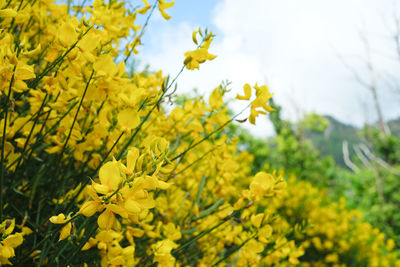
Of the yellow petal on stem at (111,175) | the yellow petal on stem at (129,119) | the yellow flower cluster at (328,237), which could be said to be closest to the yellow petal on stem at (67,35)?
the yellow petal on stem at (129,119)

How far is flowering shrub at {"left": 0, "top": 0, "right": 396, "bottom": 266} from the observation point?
591 millimetres

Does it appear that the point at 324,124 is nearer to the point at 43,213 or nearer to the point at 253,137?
the point at 253,137

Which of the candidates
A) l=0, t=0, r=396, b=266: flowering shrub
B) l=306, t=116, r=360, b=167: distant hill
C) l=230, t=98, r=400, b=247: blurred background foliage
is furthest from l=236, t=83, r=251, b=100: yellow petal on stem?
l=306, t=116, r=360, b=167: distant hill

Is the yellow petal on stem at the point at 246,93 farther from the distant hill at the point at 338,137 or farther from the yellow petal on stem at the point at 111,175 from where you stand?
the distant hill at the point at 338,137

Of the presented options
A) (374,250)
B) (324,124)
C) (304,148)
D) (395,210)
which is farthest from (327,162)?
(374,250)

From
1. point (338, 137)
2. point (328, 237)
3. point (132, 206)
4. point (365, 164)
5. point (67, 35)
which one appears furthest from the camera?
point (338, 137)

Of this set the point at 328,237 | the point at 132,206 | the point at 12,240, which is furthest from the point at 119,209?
the point at 328,237

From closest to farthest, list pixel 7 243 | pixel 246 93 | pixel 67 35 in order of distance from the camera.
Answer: pixel 7 243 → pixel 67 35 → pixel 246 93

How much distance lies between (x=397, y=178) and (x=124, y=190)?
31.4 ft

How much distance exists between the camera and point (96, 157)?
995 mm

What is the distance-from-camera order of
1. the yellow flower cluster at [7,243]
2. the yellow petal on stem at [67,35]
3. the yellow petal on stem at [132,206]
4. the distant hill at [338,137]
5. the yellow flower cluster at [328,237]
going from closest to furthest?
the yellow petal on stem at [132,206] < the yellow flower cluster at [7,243] < the yellow petal on stem at [67,35] < the yellow flower cluster at [328,237] < the distant hill at [338,137]

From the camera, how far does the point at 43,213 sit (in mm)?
1021

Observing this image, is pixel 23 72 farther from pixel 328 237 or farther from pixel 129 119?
pixel 328 237

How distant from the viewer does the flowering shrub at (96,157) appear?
59 cm
